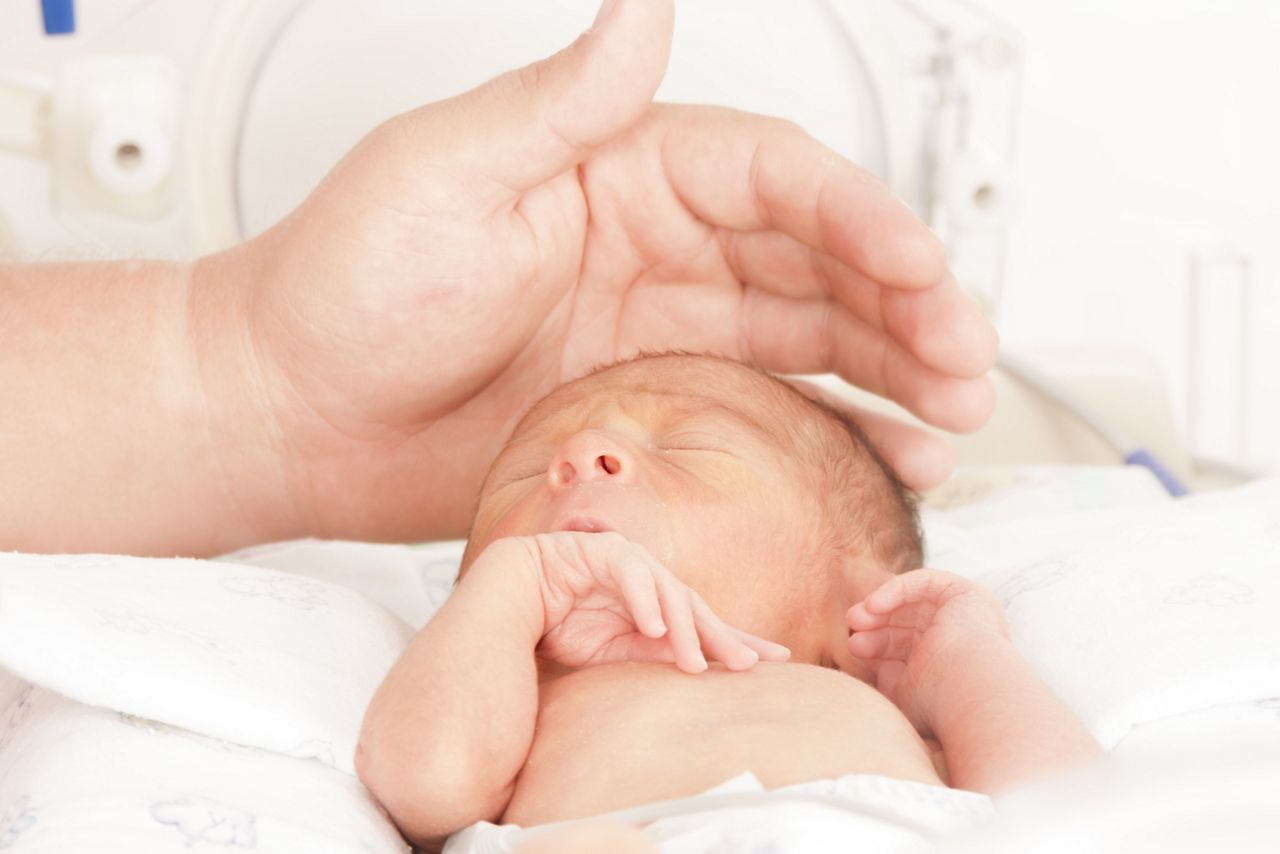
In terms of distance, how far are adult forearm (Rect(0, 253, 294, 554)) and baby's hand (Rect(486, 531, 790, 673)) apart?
0.49 meters

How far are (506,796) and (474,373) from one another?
0.51m

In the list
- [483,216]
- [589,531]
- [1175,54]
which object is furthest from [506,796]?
[1175,54]

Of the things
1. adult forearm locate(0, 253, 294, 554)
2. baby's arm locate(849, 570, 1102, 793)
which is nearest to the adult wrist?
adult forearm locate(0, 253, 294, 554)

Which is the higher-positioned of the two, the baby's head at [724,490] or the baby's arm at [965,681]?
the baby's head at [724,490]

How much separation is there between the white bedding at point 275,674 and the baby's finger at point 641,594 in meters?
0.17

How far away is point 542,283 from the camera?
3.99 ft

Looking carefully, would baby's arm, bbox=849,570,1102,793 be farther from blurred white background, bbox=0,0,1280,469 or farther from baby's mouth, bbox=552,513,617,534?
A: blurred white background, bbox=0,0,1280,469

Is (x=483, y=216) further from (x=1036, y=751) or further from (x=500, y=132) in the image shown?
(x=1036, y=751)

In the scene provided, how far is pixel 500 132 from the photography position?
106 cm

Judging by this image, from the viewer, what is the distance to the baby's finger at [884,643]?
95 cm

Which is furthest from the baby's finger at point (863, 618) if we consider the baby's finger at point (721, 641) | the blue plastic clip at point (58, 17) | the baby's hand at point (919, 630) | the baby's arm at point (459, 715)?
the blue plastic clip at point (58, 17)

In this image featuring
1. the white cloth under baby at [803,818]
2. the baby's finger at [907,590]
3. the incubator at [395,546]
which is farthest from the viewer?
the baby's finger at [907,590]

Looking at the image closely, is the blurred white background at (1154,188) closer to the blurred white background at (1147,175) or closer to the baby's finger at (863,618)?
the blurred white background at (1147,175)

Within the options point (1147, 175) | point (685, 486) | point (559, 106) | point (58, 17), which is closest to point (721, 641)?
point (685, 486)
